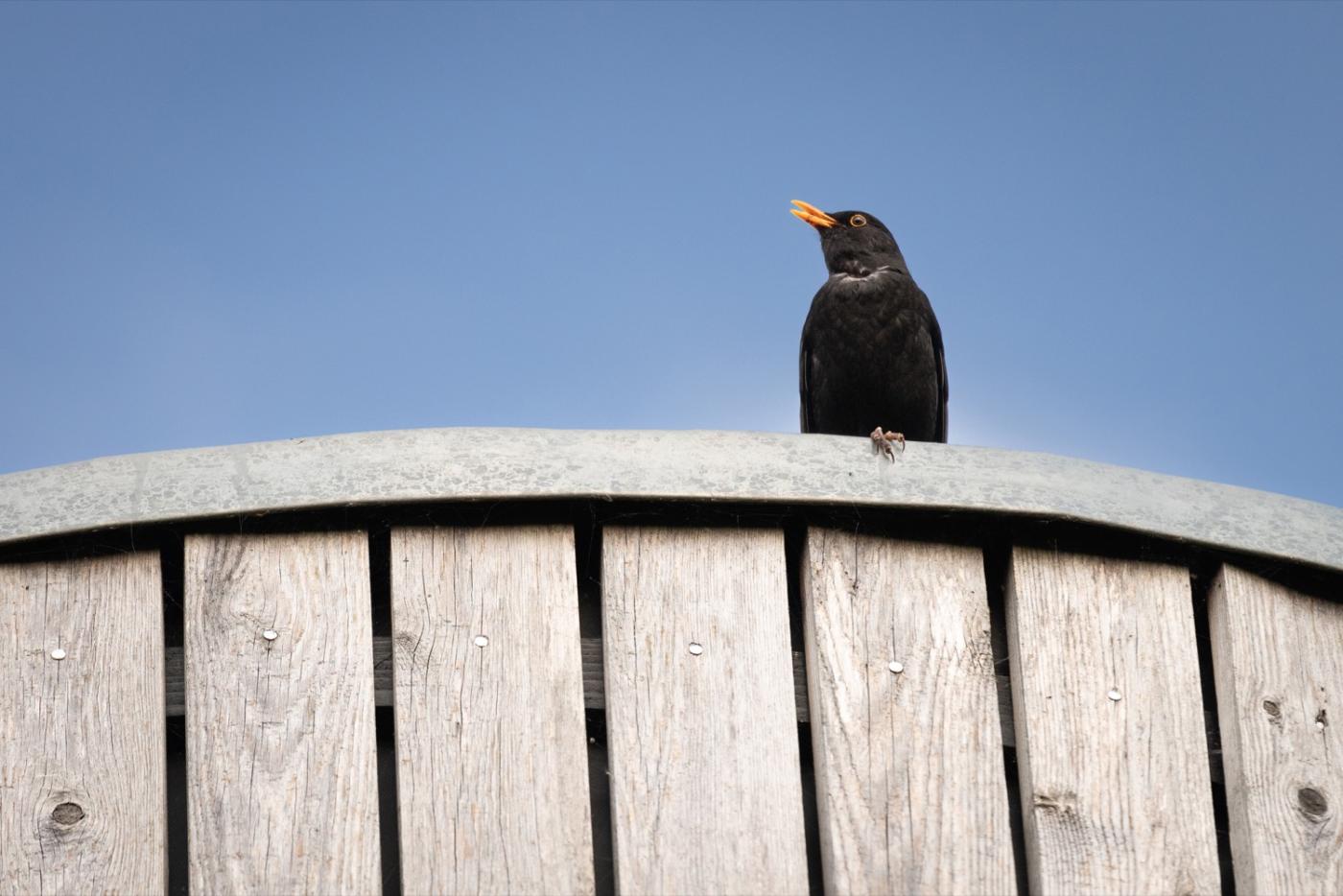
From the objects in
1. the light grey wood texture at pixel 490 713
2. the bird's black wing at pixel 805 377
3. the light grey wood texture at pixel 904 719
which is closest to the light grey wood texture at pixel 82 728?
the light grey wood texture at pixel 490 713

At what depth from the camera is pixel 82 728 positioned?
8.73 ft

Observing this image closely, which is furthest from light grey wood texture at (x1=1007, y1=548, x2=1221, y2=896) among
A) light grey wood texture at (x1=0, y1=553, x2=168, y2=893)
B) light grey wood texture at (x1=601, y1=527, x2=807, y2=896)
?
light grey wood texture at (x1=0, y1=553, x2=168, y2=893)

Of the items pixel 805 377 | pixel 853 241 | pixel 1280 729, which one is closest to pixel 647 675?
pixel 1280 729

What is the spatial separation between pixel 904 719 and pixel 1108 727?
1.17ft

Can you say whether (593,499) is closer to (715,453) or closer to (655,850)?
(715,453)

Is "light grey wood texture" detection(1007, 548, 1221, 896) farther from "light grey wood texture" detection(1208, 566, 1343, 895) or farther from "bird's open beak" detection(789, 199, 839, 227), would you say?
"bird's open beak" detection(789, 199, 839, 227)

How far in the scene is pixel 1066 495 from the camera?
2947mm

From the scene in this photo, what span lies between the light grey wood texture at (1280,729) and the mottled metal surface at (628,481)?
12 centimetres

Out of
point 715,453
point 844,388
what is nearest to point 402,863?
point 715,453

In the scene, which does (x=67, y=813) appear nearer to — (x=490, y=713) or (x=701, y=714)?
(x=490, y=713)

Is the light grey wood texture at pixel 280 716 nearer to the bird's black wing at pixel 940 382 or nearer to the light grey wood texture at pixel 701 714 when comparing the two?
the light grey wood texture at pixel 701 714

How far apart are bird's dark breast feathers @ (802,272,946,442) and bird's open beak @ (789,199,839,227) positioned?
675 millimetres

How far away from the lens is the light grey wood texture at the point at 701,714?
8.71ft

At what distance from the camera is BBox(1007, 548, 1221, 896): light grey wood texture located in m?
2.76
